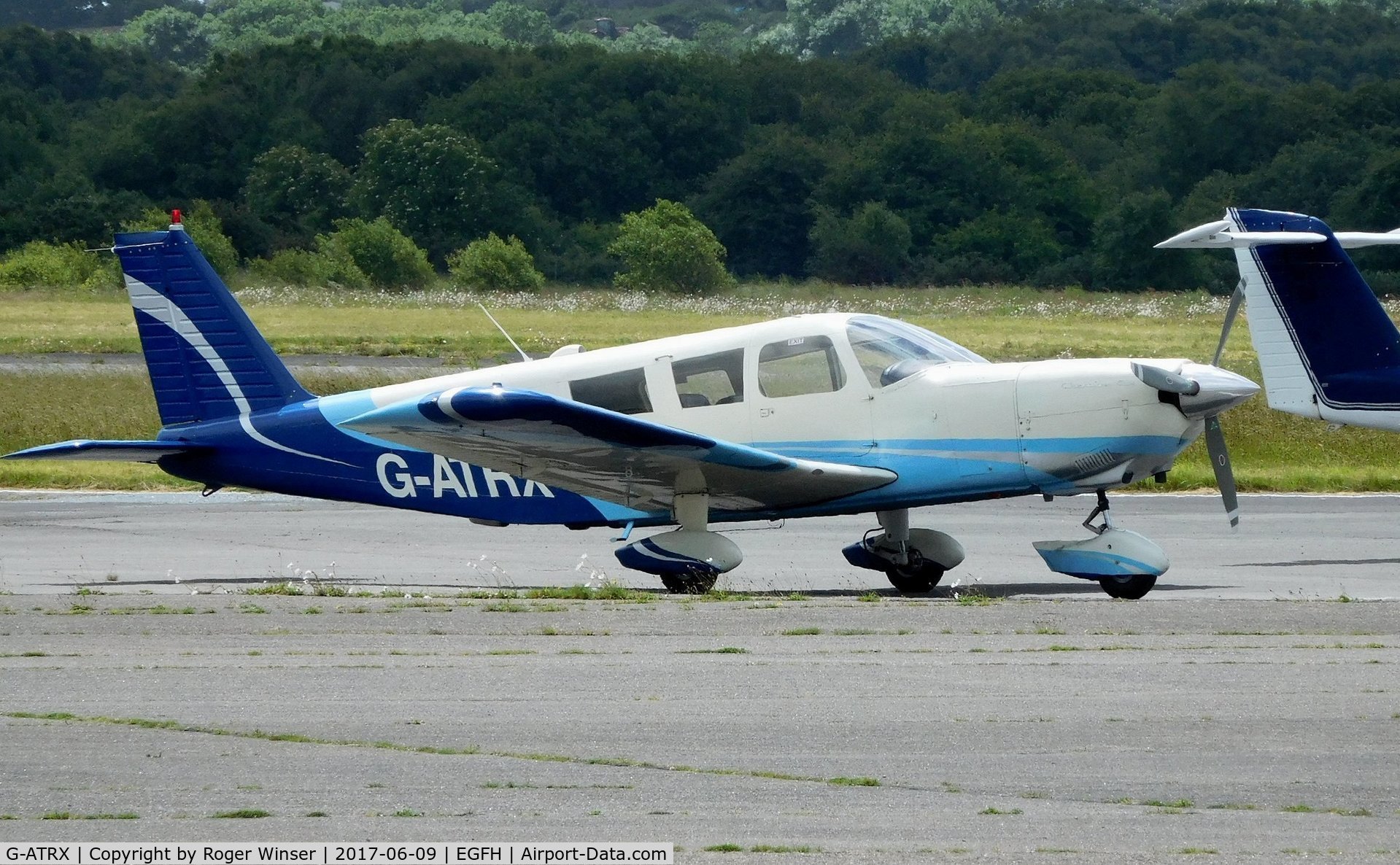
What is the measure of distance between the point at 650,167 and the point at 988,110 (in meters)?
18.0

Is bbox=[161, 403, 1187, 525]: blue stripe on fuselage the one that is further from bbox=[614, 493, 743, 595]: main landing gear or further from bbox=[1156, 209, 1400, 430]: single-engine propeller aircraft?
bbox=[1156, 209, 1400, 430]: single-engine propeller aircraft

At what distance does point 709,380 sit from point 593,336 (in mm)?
28344

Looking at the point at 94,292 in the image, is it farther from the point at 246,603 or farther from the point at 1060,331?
the point at 246,603

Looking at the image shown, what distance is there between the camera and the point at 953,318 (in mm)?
47500

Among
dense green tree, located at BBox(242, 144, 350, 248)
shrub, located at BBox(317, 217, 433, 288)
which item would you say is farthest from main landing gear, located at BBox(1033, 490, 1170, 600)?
dense green tree, located at BBox(242, 144, 350, 248)

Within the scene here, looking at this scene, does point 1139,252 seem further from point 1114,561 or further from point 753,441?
point 1114,561

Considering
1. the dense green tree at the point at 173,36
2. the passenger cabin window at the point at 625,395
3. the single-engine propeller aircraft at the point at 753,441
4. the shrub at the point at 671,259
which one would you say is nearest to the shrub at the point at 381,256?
the shrub at the point at 671,259

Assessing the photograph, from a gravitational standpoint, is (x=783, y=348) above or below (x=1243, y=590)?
above

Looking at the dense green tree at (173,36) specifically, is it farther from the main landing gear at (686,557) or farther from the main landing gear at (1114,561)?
the main landing gear at (1114,561)

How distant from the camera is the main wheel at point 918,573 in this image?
1192 centimetres

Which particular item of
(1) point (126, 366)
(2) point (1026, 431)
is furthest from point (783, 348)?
(1) point (126, 366)

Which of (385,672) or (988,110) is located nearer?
(385,672)

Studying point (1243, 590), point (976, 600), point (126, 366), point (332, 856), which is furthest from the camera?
point (126, 366)

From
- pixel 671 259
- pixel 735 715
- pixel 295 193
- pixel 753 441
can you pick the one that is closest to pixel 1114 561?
pixel 753 441
